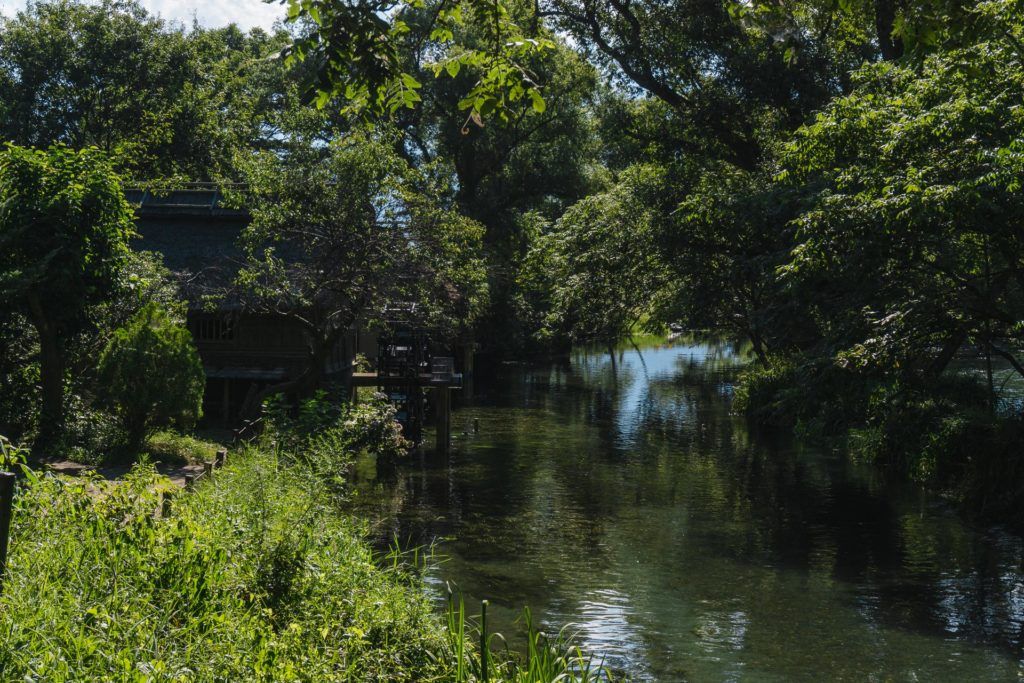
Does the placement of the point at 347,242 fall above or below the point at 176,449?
above

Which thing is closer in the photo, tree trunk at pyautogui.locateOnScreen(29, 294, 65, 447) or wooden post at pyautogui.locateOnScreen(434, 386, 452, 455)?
tree trunk at pyautogui.locateOnScreen(29, 294, 65, 447)

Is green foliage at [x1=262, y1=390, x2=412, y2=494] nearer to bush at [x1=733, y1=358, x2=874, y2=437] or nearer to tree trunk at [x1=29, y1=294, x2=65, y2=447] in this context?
tree trunk at [x1=29, y1=294, x2=65, y2=447]

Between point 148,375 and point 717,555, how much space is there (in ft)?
33.5

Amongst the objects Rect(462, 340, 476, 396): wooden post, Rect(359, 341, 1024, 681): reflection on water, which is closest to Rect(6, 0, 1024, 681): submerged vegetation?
Rect(462, 340, 476, 396): wooden post

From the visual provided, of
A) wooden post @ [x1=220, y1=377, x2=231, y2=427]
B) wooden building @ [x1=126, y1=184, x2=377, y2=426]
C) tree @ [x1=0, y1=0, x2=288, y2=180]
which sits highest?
tree @ [x1=0, y1=0, x2=288, y2=180]

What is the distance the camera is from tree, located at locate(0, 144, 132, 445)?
16.5 metres

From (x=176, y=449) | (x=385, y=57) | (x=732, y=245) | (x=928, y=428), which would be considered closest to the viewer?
(x=385, y=57)

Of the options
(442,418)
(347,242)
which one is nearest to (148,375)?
(347,242)

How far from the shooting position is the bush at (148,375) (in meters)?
17.7

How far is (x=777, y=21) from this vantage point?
28.7 ft

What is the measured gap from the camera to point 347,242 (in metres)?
22.1

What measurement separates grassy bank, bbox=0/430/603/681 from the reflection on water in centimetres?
172

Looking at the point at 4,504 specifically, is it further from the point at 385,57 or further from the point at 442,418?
the point at 442,418

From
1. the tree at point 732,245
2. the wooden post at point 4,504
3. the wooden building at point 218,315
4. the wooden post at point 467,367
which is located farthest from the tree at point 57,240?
the wooden post at point 467,367
